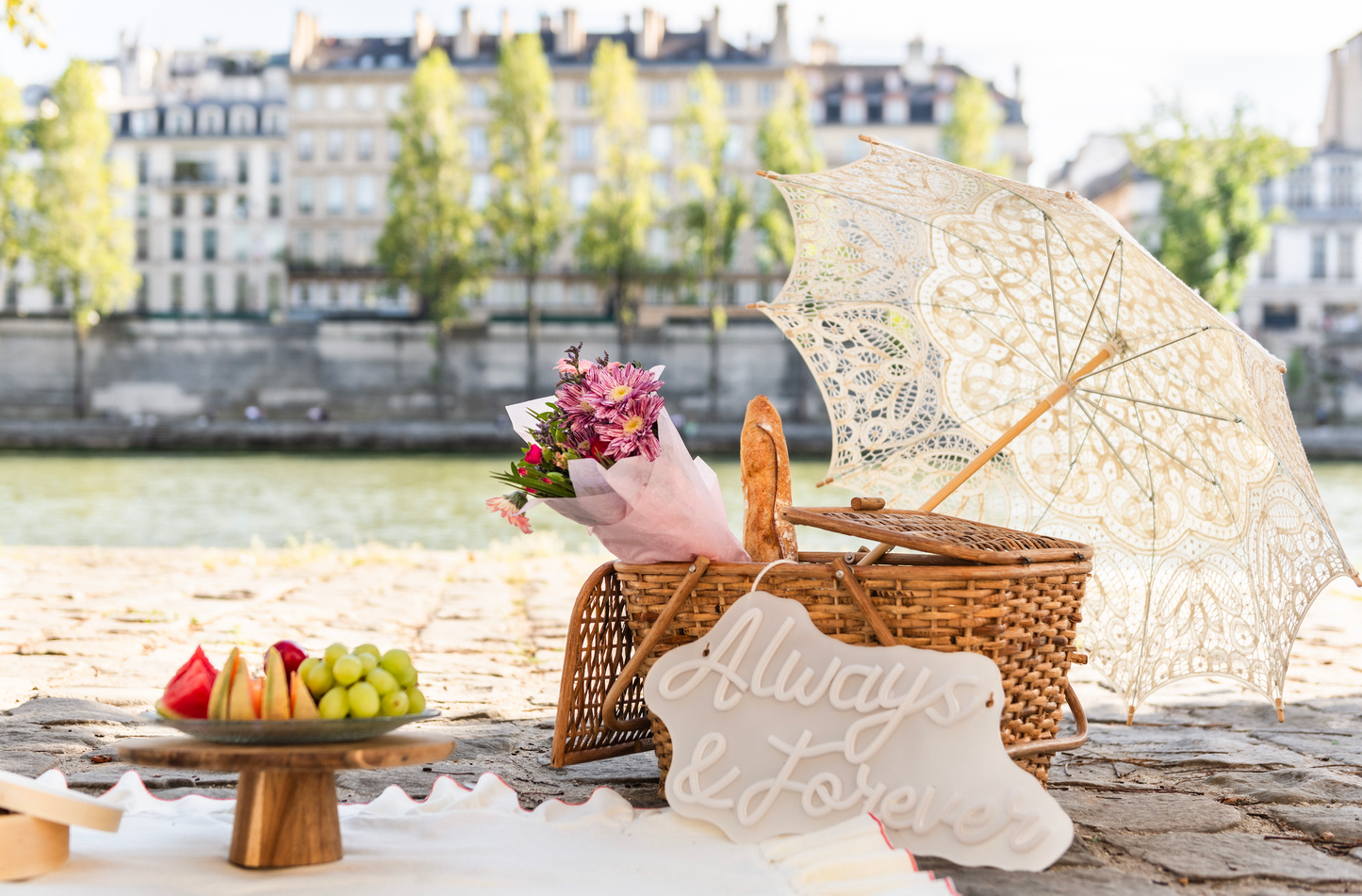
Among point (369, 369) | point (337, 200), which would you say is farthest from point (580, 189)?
point (369, 369)

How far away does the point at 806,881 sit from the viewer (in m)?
2.11

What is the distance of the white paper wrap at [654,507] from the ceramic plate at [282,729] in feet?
2.13

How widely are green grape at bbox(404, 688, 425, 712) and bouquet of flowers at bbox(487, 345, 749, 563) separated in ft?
1.74

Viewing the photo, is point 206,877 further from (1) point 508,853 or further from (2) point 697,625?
(2) point 697,625

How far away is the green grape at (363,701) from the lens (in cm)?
204

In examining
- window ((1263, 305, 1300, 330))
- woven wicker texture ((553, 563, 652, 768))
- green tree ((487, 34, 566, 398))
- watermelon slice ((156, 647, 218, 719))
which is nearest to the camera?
watermelon slice ((156, 647, 218, 719))

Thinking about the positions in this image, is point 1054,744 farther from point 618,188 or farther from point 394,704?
point 618,188

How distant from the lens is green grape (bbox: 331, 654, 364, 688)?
206 centimetres

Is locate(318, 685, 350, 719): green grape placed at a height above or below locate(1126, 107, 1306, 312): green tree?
below

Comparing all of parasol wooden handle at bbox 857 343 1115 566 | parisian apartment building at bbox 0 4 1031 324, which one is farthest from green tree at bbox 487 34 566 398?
parasol wooden handle at bbox 857 343 1115 566

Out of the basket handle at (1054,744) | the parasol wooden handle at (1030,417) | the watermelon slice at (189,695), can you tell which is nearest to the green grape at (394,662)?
the watermelon slice at (189,695)

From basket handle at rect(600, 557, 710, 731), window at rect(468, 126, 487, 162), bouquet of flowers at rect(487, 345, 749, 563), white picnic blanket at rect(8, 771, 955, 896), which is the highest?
window at rect(468, 126, 487, 162)

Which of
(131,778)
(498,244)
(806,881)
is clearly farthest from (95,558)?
(498,244)

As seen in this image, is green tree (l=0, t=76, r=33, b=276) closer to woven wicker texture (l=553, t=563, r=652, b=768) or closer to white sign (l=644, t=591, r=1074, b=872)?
woven wicker texture (l=553, t=563, r=652, b=768)
